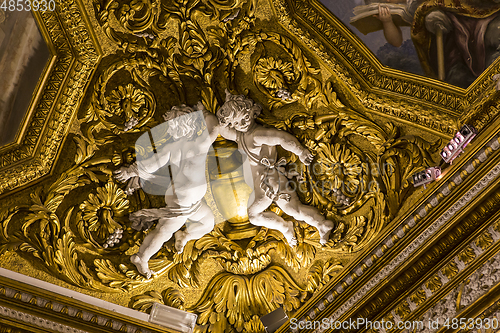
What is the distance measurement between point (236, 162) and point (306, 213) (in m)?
1.04

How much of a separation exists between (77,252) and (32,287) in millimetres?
621

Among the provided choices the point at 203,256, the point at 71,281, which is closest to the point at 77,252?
the point at 71,281

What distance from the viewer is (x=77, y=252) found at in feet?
18.8

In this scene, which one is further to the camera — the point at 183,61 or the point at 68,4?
the point at 183,61

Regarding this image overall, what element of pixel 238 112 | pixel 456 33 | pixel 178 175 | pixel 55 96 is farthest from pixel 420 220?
pixel 55 96

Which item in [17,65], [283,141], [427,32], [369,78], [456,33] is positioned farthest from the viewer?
[283,141]

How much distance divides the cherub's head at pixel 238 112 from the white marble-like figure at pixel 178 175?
0.14 meters

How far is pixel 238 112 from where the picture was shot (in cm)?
571

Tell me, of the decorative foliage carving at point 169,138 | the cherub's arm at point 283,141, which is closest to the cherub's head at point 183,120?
the decorative foliage carving at point 169,138

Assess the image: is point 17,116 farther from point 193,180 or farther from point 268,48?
point 268,48

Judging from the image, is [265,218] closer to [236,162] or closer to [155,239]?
[236,162]

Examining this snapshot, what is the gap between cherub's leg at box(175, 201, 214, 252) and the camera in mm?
5973

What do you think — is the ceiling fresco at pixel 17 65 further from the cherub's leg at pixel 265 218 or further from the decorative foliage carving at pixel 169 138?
the cherub's leg at pixel 265 218

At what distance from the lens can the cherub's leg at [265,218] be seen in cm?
575
